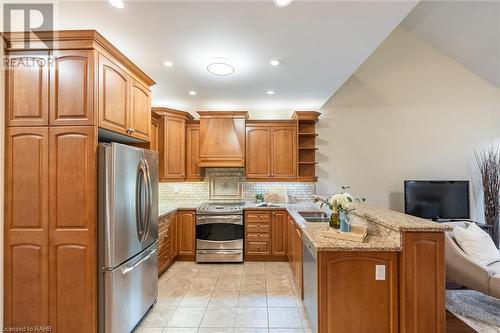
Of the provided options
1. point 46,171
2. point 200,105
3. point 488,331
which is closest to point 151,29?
point 46,171

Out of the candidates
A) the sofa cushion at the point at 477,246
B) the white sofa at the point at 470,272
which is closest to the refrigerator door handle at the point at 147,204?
the white sofa at the point at 470,272

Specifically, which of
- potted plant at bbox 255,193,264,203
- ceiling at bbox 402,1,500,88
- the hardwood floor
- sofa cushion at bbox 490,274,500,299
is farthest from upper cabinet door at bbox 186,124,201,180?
ceiling at bbox 402,1,500,88

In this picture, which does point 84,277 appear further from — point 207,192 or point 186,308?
point 207,192

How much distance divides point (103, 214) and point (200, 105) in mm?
3430

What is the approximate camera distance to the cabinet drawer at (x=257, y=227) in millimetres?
4125

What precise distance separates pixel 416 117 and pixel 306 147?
7.38 ft

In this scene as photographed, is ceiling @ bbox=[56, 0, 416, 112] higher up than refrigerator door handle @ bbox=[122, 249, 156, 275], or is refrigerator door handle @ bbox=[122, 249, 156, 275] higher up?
ceiling @ bbox=[56, 0, 416, 112]

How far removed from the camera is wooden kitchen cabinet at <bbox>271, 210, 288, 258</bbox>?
411 centimetres

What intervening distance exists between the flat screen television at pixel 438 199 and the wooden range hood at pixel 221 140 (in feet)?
10.6

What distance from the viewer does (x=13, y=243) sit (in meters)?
1.86

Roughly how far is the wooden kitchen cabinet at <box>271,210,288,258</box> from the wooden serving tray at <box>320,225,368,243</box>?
1971 millimetres

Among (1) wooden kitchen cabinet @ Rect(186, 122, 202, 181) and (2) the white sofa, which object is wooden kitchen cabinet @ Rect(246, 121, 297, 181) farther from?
(2) the white sofa

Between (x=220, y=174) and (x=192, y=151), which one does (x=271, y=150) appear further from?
(x=192, y=151)

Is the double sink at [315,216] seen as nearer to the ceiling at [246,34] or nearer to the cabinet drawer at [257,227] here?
the cabinet drawer at [257,227]
